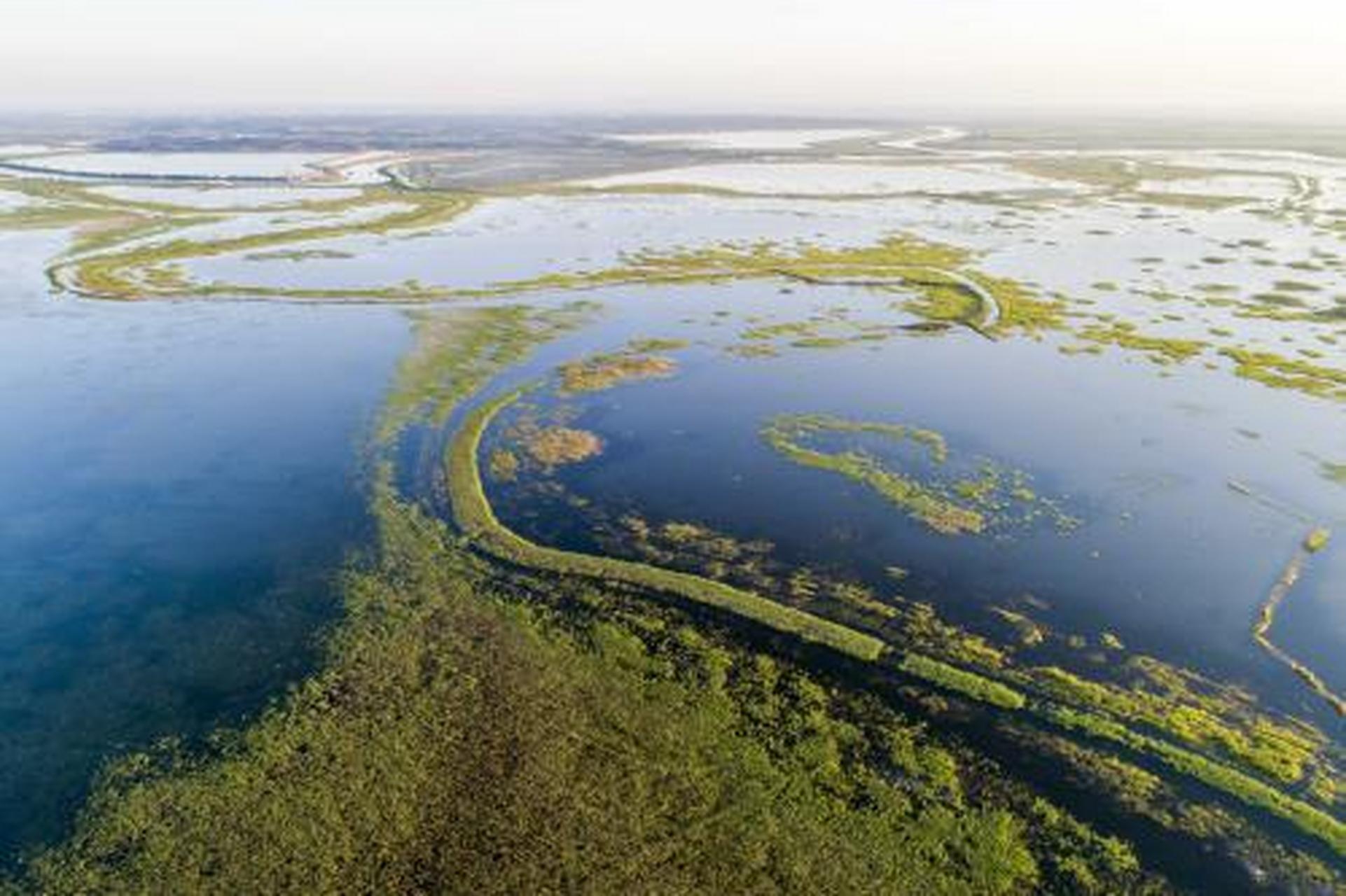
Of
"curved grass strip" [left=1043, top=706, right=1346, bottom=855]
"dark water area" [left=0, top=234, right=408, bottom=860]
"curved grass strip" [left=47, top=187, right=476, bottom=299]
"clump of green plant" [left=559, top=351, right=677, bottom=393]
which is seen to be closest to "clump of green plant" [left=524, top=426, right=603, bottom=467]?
"clump of green plant" [left=559, top=351, right=677, bottom=393]

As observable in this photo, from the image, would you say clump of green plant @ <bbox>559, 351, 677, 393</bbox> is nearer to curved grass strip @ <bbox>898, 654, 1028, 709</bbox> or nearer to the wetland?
the wetland

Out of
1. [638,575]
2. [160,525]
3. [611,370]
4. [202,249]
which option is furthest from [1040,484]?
[202,249]

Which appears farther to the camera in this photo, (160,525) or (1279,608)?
(160,525)

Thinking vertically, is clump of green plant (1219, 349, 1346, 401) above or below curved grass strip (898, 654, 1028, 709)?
below

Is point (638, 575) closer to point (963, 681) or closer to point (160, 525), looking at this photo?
point (963, 681)

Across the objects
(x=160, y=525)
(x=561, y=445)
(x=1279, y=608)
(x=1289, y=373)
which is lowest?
(x=1289, y=373)

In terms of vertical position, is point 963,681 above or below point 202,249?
above

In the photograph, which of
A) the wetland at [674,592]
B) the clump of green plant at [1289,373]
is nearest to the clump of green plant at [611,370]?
the wetland at [674,592]
